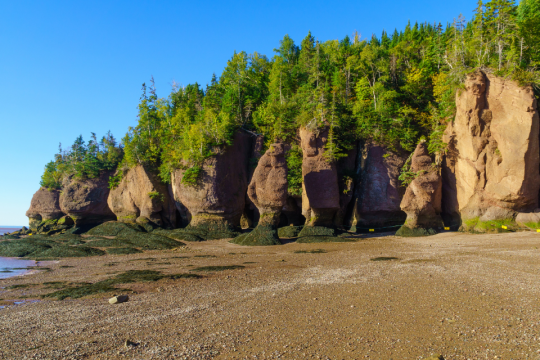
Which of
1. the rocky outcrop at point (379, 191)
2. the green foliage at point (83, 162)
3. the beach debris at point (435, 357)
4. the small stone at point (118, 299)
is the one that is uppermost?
the green foliage at point (83, 162)

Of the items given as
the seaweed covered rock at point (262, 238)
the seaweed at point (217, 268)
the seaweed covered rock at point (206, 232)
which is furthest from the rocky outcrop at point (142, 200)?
the seaweed at point (217, 268)

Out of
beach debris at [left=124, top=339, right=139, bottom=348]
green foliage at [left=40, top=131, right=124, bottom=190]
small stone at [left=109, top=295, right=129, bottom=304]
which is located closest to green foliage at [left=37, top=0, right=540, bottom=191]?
green foliage at [left=40, top=131, right=124, bottom=190]

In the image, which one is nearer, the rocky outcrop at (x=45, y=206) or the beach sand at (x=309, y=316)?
the beach sand at (x=309, y=316)

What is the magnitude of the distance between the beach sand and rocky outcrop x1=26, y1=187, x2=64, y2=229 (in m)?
36.2

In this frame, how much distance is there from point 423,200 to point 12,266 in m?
24.2

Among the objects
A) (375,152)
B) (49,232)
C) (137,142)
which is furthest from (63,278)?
(49,232)

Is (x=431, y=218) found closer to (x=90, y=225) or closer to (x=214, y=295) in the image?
(x=214, y=295)

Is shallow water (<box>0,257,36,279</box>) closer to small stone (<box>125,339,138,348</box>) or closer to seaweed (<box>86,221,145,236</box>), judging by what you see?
small stone (<box>125,339,138,348</box>)

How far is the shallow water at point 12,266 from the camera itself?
1438cm

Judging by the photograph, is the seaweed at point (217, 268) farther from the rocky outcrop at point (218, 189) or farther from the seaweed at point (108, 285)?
the rocky outcrop at point (218, 189)

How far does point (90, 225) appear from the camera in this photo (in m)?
40.2

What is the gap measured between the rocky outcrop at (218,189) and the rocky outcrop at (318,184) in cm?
789

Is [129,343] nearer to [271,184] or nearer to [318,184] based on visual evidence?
[271,184]

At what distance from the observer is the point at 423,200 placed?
20.8 metres
